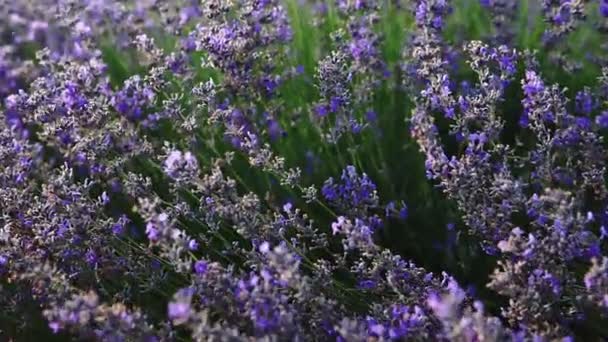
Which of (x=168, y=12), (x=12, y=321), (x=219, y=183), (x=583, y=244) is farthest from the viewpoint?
(x=168, y=12)

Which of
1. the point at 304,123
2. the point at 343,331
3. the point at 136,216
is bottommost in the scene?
the point at 343,331

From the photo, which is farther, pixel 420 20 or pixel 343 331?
pixel 420 20

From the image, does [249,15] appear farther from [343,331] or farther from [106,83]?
[343,331]

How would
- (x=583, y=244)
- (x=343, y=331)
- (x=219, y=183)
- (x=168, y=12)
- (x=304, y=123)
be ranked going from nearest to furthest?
1. (x=343, y=331)
2. (x=583, y=244)
3. (x=219, y=183)
4. (x=304, y=123)
5. (x=168, y=12)

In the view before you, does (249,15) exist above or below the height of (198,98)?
above

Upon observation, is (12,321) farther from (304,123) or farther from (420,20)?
(420,20)

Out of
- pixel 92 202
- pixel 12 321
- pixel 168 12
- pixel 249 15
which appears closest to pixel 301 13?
pixel 168 12
